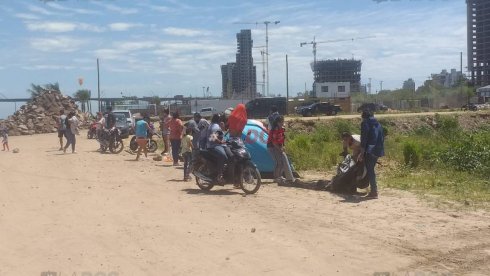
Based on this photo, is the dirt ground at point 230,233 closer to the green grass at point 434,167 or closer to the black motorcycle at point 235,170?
the black motorcycle at point 235,170

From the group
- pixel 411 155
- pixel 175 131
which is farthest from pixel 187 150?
pixel 411 155

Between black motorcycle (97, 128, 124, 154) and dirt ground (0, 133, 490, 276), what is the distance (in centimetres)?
966

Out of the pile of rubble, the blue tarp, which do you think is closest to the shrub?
the blue tarp

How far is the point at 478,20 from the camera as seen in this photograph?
336 feet

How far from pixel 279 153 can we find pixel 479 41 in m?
104

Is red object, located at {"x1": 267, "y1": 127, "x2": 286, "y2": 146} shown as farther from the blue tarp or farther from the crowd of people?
the blue tarp

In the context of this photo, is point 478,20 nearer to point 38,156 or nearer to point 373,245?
point 38,156

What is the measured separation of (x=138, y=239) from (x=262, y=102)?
4147 cm

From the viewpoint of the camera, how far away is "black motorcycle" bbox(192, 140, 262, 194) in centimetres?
1149

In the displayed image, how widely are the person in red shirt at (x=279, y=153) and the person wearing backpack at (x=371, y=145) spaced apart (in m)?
2.32

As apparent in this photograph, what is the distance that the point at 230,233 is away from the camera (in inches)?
311

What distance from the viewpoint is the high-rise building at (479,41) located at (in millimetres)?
99812

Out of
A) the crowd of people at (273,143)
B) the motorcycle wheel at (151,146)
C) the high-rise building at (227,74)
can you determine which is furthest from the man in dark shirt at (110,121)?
the high-rise building at (227,74)

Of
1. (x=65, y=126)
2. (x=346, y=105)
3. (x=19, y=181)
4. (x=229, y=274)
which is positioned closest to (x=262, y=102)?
(x=346, y=105)
